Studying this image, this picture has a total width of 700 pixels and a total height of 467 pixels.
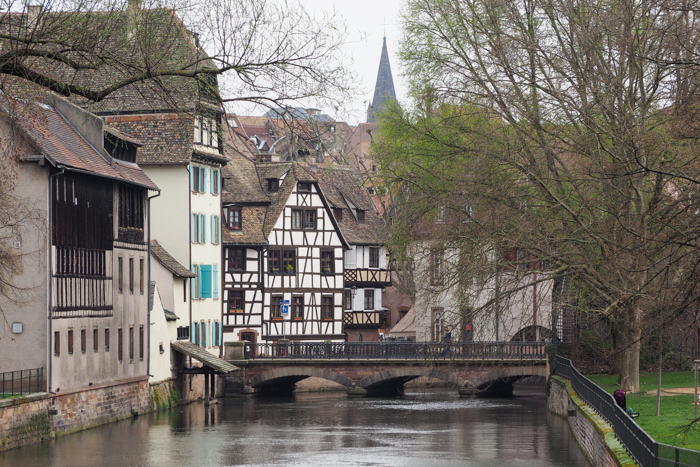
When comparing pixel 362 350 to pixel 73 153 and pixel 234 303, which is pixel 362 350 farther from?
pixel 73 153

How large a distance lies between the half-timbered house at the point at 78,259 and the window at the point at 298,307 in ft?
58.2

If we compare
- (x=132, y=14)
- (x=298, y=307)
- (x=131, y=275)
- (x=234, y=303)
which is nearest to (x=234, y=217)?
(x=234, y=303)

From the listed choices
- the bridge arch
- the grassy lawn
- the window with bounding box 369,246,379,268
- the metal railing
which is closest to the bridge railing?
the bridge arch

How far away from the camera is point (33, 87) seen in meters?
14.0

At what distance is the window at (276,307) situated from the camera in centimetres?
5675

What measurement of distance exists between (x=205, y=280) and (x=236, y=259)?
→ 5602 mm

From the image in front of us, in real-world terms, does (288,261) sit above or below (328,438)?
above

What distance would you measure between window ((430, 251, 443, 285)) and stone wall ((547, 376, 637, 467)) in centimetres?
453

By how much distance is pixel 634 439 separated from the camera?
51.9 feet

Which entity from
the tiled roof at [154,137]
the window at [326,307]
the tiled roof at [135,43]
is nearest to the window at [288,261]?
the window at [326,307]

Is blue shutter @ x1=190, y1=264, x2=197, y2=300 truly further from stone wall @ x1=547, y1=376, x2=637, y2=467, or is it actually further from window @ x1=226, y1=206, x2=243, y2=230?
stone wall @ x1=547, y1=376, x2=637, y2=467

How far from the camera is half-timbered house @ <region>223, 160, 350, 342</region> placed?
5534cm

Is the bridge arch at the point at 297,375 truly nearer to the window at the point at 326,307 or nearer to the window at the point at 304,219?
the window at the point at 326,307

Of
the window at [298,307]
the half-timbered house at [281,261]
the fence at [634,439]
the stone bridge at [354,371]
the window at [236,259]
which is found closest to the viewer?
the fence at [634,439]
